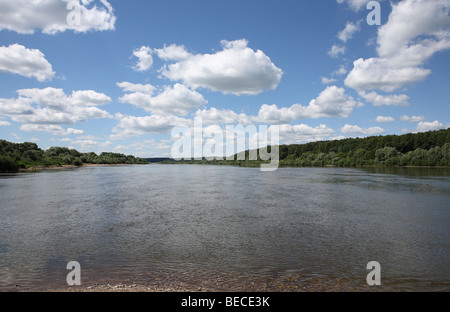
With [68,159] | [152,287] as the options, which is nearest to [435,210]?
[152,287]

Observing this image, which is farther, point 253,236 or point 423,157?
point 423,157

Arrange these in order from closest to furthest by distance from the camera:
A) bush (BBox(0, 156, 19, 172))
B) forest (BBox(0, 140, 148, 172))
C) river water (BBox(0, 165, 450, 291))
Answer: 1. river water (BBox(0, 165, 450, 291))
2. bush (BBox(0, 156, 19, 172))
3. forest (BBox(0, 140, 148, 172))

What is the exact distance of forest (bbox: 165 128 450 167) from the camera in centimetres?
9362

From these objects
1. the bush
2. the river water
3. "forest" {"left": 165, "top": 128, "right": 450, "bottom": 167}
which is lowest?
the river water

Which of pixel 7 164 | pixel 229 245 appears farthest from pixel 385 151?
pixel 7 164

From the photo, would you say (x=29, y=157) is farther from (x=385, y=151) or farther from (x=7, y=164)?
(x=385, y=151)

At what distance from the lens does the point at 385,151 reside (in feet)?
347

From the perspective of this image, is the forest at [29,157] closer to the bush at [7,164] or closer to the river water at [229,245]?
the bush at [7,164]

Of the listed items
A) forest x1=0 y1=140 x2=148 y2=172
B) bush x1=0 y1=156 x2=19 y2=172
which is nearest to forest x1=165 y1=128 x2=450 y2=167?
forest x1=0 y1=140 x2=148 y2=172

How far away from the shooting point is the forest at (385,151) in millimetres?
93625

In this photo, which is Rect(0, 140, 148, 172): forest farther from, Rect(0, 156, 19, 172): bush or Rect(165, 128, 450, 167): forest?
Rect(165, 128, 450, 167): forest
